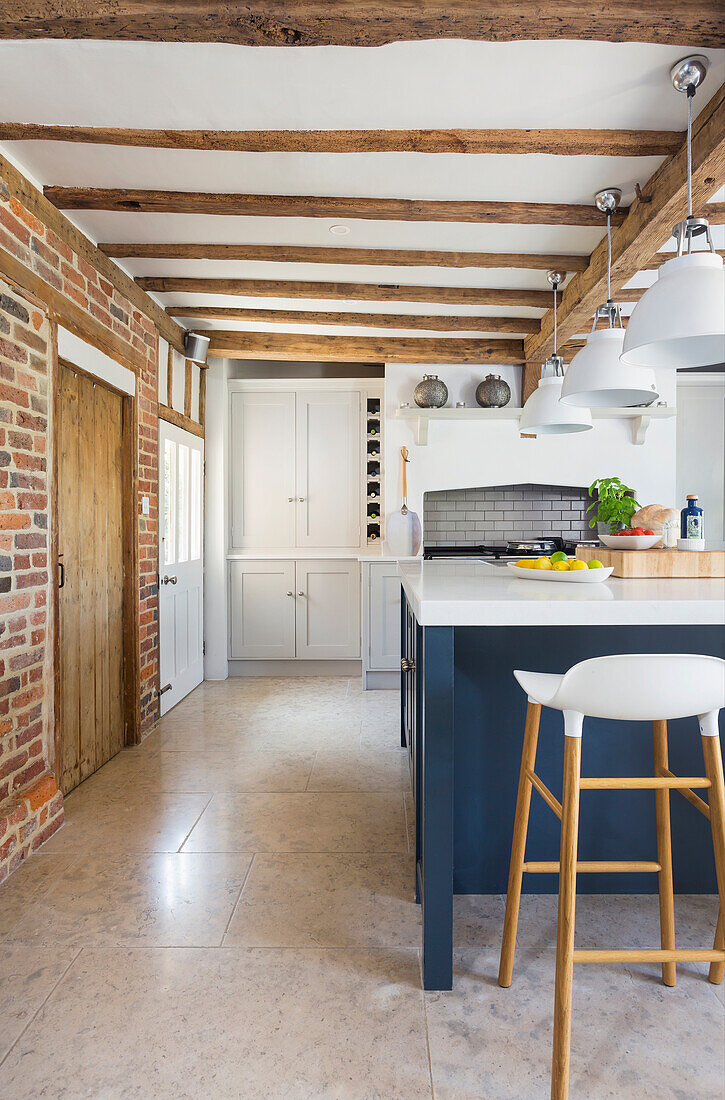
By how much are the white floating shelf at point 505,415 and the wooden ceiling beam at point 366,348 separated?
395 millimetres

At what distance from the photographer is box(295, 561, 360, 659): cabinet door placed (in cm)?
569

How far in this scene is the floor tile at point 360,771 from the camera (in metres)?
3.28

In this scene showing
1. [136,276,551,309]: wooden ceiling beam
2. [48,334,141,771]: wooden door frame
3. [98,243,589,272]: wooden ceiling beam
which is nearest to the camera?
[98,243,589,272]: wooden ceiling beam

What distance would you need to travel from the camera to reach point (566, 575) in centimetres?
214

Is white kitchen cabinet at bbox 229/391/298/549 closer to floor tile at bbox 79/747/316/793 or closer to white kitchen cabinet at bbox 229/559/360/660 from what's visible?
white kitchen cabinet at bbox 229/559/360/660

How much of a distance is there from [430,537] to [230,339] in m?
2.16

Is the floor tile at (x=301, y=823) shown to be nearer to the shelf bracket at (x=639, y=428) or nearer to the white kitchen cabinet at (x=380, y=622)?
the white kitchen cabinet at (x=380, y=622)

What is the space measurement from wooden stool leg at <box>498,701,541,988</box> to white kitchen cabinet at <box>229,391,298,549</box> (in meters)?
4.06

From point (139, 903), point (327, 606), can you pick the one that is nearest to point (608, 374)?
point (139, 903)

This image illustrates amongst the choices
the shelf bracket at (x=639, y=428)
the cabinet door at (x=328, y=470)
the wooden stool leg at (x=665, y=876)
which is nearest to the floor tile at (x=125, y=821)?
the wooden stool leg at (x=665, y=876)

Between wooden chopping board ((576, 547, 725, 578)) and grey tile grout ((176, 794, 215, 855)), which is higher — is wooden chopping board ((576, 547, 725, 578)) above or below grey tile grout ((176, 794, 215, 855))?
above

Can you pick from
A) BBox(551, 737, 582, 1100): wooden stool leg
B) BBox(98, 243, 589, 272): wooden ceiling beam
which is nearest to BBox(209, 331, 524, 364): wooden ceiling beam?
BBox(98, 243, 589, 272): wooden ceiling beam

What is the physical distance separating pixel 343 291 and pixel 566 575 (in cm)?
262

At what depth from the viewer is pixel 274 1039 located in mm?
1644
